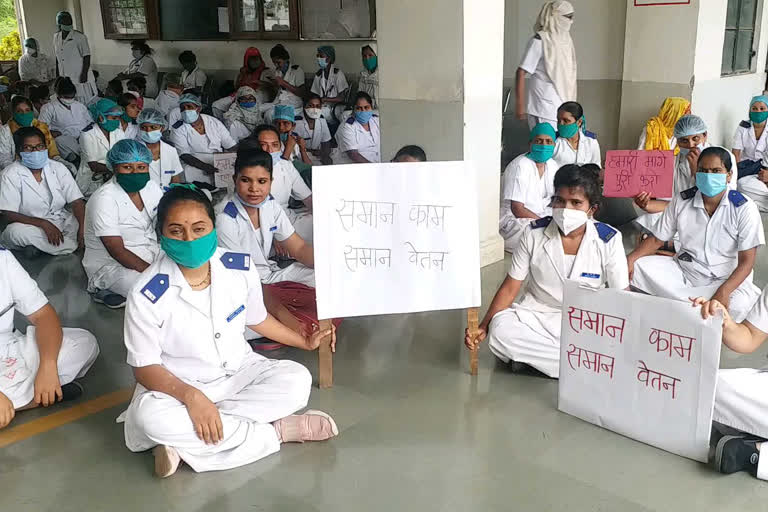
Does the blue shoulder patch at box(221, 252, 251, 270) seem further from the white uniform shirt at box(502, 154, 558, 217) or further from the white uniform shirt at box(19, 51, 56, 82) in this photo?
the white uniform shirt at box(19, 51, 56, 82)

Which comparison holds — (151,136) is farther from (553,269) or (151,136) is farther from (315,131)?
(553,269)

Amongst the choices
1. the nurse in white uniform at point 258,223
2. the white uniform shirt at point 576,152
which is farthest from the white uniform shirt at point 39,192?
the white uniform shirt at point 576,152

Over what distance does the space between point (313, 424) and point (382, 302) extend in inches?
24.2

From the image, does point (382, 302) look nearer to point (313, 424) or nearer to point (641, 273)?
point (313, 424)

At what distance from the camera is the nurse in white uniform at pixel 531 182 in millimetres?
5281

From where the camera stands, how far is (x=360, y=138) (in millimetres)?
7312

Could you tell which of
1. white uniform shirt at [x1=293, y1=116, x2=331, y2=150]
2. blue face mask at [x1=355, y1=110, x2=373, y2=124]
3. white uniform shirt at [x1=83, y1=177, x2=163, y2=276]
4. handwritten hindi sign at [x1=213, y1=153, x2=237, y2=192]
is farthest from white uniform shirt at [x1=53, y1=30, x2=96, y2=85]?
white uniform shirt at [x1=83, y1=177, x2=163, y2=276]

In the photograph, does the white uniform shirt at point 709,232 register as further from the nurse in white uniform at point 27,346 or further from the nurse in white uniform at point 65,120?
the nurse in white uniform at point 65,120

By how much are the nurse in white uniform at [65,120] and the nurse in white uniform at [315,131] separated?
8.23 feet

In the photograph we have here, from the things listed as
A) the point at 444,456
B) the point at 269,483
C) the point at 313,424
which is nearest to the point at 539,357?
the point at 444,456

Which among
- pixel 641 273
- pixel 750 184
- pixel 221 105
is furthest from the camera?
pixel 221 105

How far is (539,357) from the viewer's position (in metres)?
3.36

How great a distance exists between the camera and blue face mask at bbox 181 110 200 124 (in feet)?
22.8

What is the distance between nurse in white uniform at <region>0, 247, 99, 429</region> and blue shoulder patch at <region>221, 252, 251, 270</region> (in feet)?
2.72
